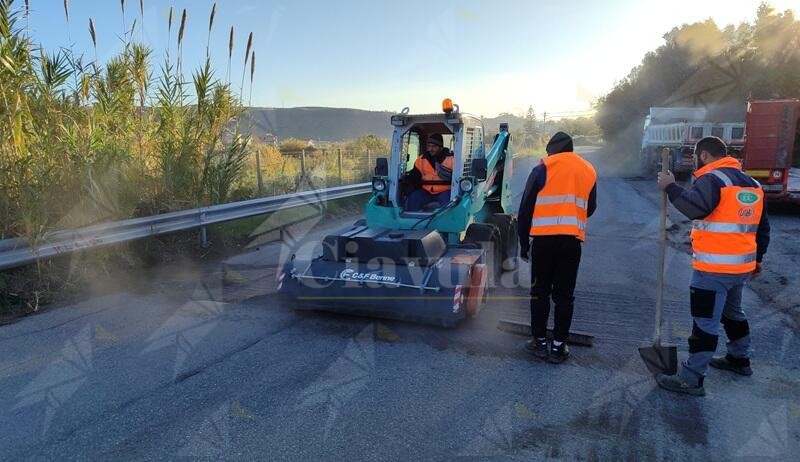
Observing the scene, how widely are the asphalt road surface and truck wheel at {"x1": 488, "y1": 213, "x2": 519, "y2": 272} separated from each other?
1.25m

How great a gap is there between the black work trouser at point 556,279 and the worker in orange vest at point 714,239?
0.81 m

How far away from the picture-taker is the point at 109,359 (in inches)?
165

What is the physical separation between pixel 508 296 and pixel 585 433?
9.86ft

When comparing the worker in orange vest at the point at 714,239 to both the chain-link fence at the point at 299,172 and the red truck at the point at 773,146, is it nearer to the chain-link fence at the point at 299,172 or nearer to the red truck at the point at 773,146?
the chain-link fence at the point at 299,172

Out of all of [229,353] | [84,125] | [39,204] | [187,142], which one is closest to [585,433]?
[229,353]

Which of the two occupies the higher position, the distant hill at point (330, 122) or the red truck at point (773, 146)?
the distant hill at point (330, 122)

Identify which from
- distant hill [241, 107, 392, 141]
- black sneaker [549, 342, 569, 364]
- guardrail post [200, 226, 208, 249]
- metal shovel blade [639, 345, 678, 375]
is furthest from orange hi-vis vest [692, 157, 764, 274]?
distant hill [241, 107, 392, 141]

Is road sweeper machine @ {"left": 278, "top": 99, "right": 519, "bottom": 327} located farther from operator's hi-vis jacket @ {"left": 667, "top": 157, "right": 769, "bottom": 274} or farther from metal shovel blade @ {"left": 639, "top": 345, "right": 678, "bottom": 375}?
operator's hi-vis jacket @ {"left": 667, "top": 157, "right": 769, "bottom": 274}

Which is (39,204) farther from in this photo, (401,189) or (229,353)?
(401,189)

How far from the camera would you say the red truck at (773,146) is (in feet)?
40.4

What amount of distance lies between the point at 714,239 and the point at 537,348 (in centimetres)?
158

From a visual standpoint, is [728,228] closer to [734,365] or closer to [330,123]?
[734,365]

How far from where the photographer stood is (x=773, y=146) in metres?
12.5

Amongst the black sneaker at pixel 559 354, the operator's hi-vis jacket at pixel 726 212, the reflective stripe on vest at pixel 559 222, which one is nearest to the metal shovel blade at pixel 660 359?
the black sneaker at pixel 559 354
